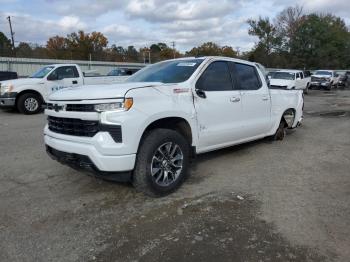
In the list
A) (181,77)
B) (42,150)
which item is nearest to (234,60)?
(181,77)

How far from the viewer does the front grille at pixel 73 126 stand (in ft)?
14.5

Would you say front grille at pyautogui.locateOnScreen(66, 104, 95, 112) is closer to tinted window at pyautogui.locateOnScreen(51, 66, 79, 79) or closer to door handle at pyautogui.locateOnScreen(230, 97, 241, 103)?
door handle at pyautogui.locateOnScreen(230, 97, 241, 103)

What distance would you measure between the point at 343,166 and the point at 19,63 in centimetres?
2710

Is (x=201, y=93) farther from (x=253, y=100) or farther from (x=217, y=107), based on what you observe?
(x=253, y=100)

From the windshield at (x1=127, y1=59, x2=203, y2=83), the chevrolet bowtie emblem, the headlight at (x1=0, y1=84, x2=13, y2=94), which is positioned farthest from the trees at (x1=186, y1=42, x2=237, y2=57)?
the chevrolet bowtie emblem

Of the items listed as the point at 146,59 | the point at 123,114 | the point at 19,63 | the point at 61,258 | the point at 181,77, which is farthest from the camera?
the point at 146,59

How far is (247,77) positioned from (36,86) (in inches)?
367

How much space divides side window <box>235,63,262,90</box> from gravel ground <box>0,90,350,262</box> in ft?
4.15

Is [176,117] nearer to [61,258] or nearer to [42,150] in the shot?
[61,258]

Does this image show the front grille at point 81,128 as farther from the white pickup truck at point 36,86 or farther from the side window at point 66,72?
the side window at point 66,72

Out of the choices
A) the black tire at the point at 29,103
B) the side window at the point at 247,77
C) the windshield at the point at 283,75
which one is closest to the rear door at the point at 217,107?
the side window at the point at 247,77

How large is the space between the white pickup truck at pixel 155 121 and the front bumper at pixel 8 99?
8.56 metres

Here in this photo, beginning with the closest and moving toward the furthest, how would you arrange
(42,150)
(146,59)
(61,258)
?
1. (61,258)
2. (42,150)
3. (146,59)

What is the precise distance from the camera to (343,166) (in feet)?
21.0
